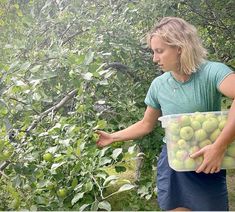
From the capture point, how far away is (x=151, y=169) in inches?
111

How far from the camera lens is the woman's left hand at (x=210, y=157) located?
4.59 ft

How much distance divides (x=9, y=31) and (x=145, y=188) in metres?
1.93

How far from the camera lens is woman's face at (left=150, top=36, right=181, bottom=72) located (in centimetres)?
154

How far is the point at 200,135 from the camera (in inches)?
56.3

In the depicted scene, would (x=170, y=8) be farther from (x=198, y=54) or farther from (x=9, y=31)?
(x=9, y=31)

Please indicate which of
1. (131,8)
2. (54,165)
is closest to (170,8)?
(131,8)

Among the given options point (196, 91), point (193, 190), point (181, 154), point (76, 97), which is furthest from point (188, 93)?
point (76, 97)

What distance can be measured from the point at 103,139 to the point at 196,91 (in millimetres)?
515

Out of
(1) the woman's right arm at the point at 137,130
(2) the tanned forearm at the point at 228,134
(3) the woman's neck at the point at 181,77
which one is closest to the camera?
(2) the tanned forearm at the point at 228,134

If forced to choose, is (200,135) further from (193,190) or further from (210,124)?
(193,190)

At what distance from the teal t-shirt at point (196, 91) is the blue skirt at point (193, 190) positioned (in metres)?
0.25

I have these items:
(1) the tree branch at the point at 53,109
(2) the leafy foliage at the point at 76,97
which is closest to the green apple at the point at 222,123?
(2) the leafy foliage at the point at 76,97

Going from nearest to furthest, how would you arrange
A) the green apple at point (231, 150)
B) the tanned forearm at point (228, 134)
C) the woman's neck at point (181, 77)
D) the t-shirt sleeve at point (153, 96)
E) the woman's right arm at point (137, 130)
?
the tanned forearm at point (228, 134) < the green apple at point (231, 150) < the woman's neck at point (181, 77) < the t-shirt sleeve at point (153, 96) < the woman's right arm at point (137, 130)

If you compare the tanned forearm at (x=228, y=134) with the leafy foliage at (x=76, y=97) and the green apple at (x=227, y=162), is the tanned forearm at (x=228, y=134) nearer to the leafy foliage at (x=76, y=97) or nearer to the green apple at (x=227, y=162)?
the green apple at (x=227, y=162)
